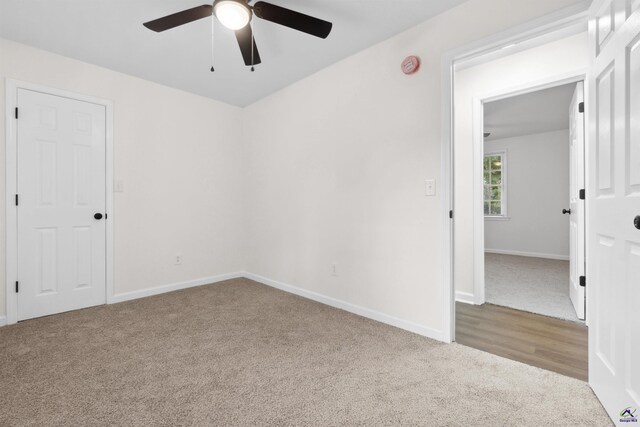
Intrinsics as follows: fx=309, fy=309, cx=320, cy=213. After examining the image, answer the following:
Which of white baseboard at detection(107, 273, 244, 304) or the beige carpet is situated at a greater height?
white baseboard at detection(107, 273, 244, 304)

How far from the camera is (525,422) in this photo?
1.44 m

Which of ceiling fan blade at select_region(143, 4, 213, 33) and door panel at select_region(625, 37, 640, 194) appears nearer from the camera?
door panel at select_region(625, 37, 640, 194)

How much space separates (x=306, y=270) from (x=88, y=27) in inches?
114

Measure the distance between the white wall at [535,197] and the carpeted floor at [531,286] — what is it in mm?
611

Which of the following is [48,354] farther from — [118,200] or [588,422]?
[588,422]

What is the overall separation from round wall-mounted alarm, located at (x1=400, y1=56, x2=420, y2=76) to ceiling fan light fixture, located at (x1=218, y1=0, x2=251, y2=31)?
129 cm

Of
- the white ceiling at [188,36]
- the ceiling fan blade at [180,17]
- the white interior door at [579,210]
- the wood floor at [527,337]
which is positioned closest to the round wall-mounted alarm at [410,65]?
the white ceiling at [188,36]

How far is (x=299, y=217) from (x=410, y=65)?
6.24ft

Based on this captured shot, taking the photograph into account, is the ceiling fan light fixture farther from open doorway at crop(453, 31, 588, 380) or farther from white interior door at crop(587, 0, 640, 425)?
open doorway at crop(453, 31, 588, 380)

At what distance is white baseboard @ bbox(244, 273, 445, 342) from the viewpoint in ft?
7.90

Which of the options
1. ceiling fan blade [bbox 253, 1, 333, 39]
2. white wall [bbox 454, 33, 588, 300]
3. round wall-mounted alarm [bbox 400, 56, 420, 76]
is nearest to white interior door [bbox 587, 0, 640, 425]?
round wall-mounted alarm [bbox 400, 56, 420, 76]

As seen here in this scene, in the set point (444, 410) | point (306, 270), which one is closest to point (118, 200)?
point (306, 270)

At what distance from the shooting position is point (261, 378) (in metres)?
1.82

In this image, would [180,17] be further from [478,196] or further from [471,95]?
[478,196]
